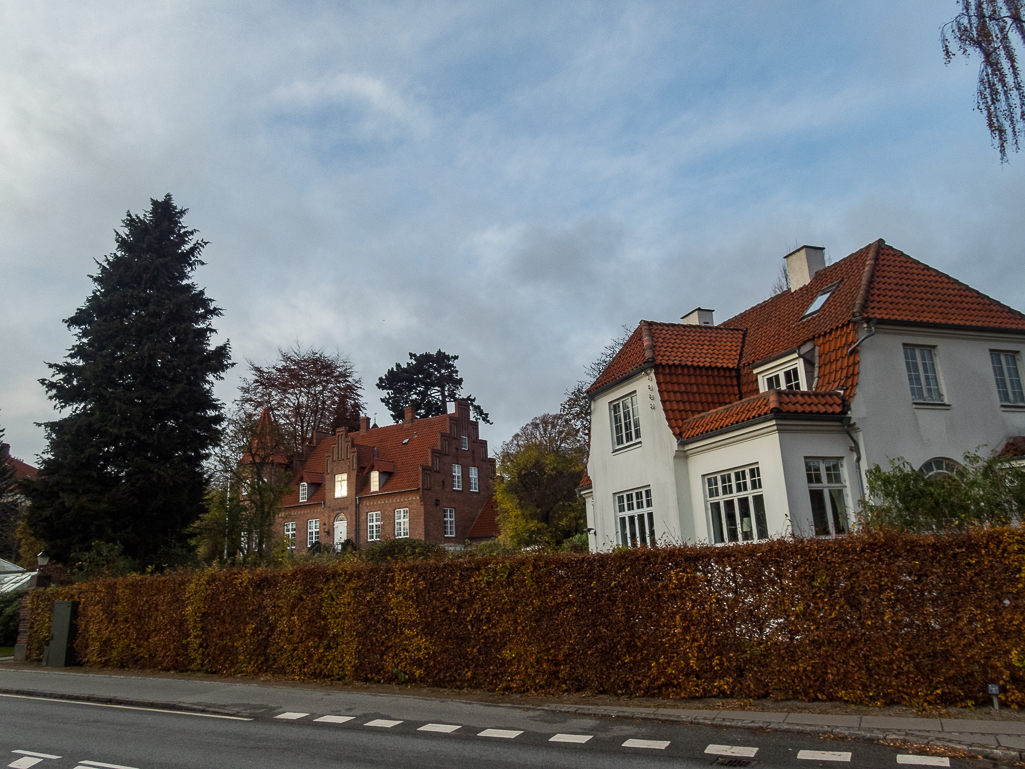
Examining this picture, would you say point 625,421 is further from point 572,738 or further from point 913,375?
point 572,738

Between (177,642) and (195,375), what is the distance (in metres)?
13.6

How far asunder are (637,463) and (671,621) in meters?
10.4

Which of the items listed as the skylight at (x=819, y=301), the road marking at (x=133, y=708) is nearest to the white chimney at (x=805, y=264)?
the skylight at (x=819, y=301)

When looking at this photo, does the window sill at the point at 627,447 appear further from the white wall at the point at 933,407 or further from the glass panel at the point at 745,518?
the white wall at the point at 933,407

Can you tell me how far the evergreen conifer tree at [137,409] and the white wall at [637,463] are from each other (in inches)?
586

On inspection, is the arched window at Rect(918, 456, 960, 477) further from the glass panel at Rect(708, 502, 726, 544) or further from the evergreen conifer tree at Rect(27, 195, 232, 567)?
the evergreen conifer tree at Rect(27, 195, 232, 567)

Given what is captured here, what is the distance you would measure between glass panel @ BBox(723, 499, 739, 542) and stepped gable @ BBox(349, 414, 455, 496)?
1321 inches

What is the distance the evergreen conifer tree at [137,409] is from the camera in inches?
957

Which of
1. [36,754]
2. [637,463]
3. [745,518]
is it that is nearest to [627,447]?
[637,463]

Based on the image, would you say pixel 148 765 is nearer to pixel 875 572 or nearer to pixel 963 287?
pixel 875 572

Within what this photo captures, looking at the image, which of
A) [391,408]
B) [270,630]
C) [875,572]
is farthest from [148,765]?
[391,408]

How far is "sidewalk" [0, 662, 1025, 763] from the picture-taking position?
771 centimetres

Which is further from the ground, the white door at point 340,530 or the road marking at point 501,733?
the white door at point 340,530

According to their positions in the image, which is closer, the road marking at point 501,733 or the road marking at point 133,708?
the road marking at point 501,733
